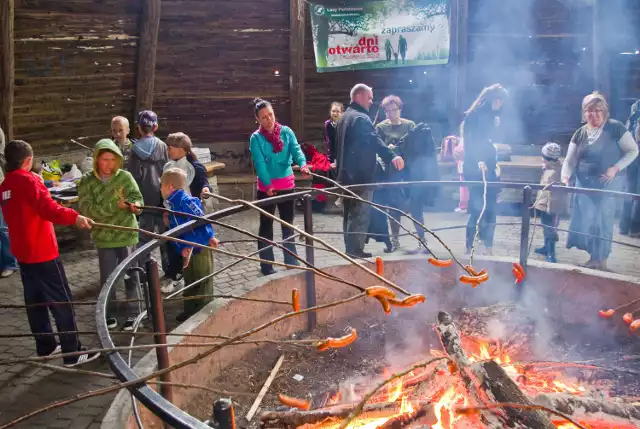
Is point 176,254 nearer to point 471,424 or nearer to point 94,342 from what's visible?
point 94,342

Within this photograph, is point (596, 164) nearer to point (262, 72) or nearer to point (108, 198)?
point (108, 198)

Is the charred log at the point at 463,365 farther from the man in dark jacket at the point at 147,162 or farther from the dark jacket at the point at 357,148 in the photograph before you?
the man in dark jacket at the point at 147,162

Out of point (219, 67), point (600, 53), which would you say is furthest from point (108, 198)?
point (600, 53)

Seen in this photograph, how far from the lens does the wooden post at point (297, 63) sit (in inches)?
439

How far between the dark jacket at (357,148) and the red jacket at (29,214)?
358 centimetres

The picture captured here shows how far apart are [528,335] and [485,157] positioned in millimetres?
3095

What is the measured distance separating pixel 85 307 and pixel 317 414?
4209mm

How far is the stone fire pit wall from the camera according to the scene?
4.60 metres

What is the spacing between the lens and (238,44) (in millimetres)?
11297

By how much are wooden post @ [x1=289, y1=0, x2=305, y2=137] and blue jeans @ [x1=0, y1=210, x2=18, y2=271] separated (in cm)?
608

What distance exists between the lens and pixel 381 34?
11438 millimetres

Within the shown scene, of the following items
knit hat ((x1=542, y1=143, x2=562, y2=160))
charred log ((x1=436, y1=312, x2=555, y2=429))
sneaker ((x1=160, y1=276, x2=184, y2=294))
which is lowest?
sneaker ((x1=160, y1=276, x2=184, y2=294))

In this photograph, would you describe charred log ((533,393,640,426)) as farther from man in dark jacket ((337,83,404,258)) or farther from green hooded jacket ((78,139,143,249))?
green hooded jacket ((78,139,143,249))

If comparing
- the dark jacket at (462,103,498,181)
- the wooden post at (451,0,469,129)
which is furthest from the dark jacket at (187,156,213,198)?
the wooden post at (451,0,469,129)
